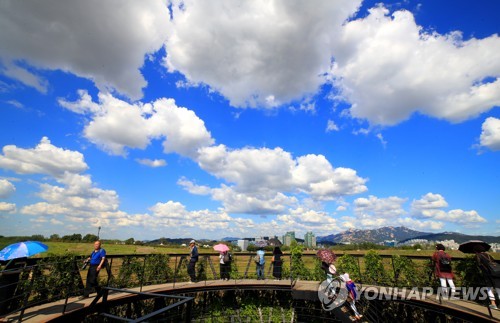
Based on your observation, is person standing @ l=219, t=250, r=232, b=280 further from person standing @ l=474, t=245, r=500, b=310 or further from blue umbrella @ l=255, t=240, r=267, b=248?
person standing @ l=474, t=245, r=500, b=310

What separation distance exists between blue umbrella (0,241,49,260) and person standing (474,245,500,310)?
12452 mm

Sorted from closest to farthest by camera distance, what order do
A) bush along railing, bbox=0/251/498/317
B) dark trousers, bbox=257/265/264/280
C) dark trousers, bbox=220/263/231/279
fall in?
bush along railing, bbox=0/251/498/317 < dark trousers, bbox=220/263/231/279 < dark trousers, bbox=257/265/264/280

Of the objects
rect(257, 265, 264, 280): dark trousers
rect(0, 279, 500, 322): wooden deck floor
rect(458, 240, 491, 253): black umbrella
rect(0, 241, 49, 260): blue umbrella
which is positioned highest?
rect(458, 240, 491, 253): black umbrella

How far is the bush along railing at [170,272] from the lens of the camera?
28.6 feet

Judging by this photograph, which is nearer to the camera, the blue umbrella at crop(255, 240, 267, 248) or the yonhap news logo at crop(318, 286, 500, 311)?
the yonhap news logo at crop(318, 286, 500, 311)

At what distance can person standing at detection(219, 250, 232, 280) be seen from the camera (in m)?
14.0

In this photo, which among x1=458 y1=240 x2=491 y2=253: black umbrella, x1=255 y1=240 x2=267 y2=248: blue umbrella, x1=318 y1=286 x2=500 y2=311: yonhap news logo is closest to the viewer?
x1=458 y1=240 x2=491 y2=253: black umbrella

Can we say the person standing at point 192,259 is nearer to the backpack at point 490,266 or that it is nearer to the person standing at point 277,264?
the person standing at point 277,264

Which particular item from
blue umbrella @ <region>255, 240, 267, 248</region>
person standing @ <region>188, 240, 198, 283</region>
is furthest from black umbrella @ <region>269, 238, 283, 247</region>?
person standing @ <region>188, 240, 198, 283</region>

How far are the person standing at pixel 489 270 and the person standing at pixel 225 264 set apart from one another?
10.2 meters

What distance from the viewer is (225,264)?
14305 mm

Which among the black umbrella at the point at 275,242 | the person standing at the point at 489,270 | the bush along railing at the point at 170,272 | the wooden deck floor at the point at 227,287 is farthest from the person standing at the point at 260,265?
the person standing at the point at 489,270

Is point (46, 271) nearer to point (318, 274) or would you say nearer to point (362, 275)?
point (318, 274)

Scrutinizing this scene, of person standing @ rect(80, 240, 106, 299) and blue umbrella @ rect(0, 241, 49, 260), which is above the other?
blue umbrella @ rect(0, 241, 49, 260)
